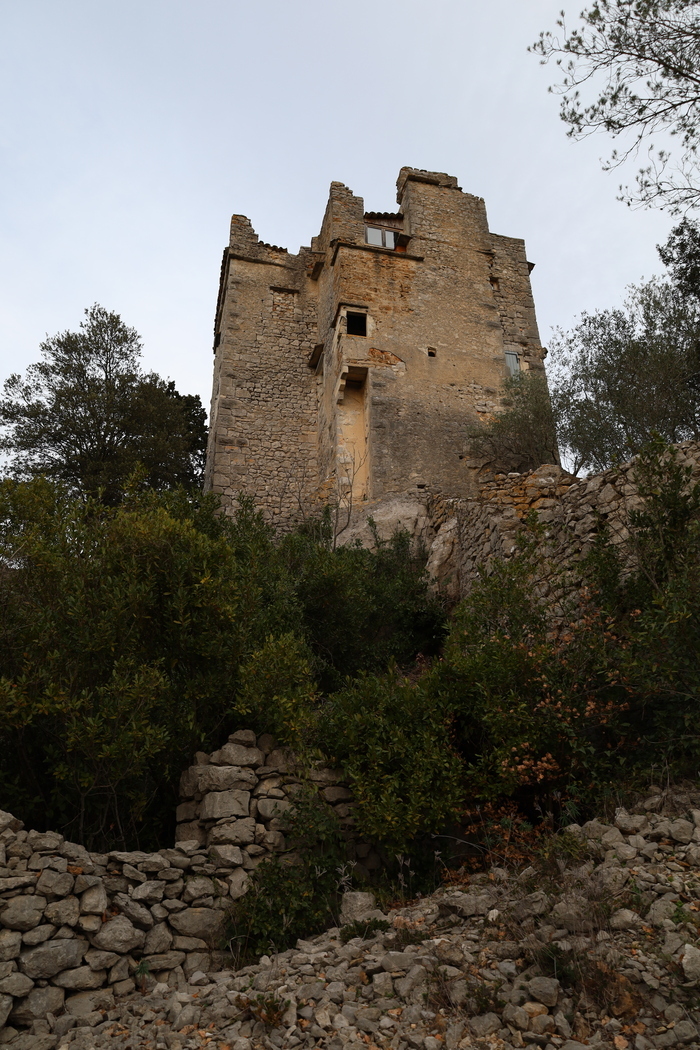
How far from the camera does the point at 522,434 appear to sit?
52.2 ft

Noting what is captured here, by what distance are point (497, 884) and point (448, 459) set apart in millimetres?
11225

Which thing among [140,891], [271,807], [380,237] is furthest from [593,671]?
[380,237]

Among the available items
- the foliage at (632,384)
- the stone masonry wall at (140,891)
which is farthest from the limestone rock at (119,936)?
the foliage at (632,384)

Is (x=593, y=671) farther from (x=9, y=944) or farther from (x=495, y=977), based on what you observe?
(x=9, y=944)

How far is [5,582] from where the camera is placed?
24.1ft

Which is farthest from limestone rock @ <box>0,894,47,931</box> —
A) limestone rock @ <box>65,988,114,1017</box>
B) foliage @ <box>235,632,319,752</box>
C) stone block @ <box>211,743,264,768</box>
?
foliage @ <box>235,632,319,752</box>

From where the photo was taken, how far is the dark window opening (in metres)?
17.0

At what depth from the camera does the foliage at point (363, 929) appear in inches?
223

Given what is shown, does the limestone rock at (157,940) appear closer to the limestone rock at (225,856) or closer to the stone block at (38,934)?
the limestone rock at (225,856)

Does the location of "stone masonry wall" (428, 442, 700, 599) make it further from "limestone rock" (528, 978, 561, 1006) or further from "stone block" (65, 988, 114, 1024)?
"stone block" (65, 988, 114, 1024)

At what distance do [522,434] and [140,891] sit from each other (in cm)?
1256

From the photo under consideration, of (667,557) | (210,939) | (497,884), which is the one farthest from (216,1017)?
(667,557)

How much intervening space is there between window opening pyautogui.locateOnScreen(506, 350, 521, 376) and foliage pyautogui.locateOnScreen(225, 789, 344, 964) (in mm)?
13782

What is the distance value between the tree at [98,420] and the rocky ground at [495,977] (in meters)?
13.9
